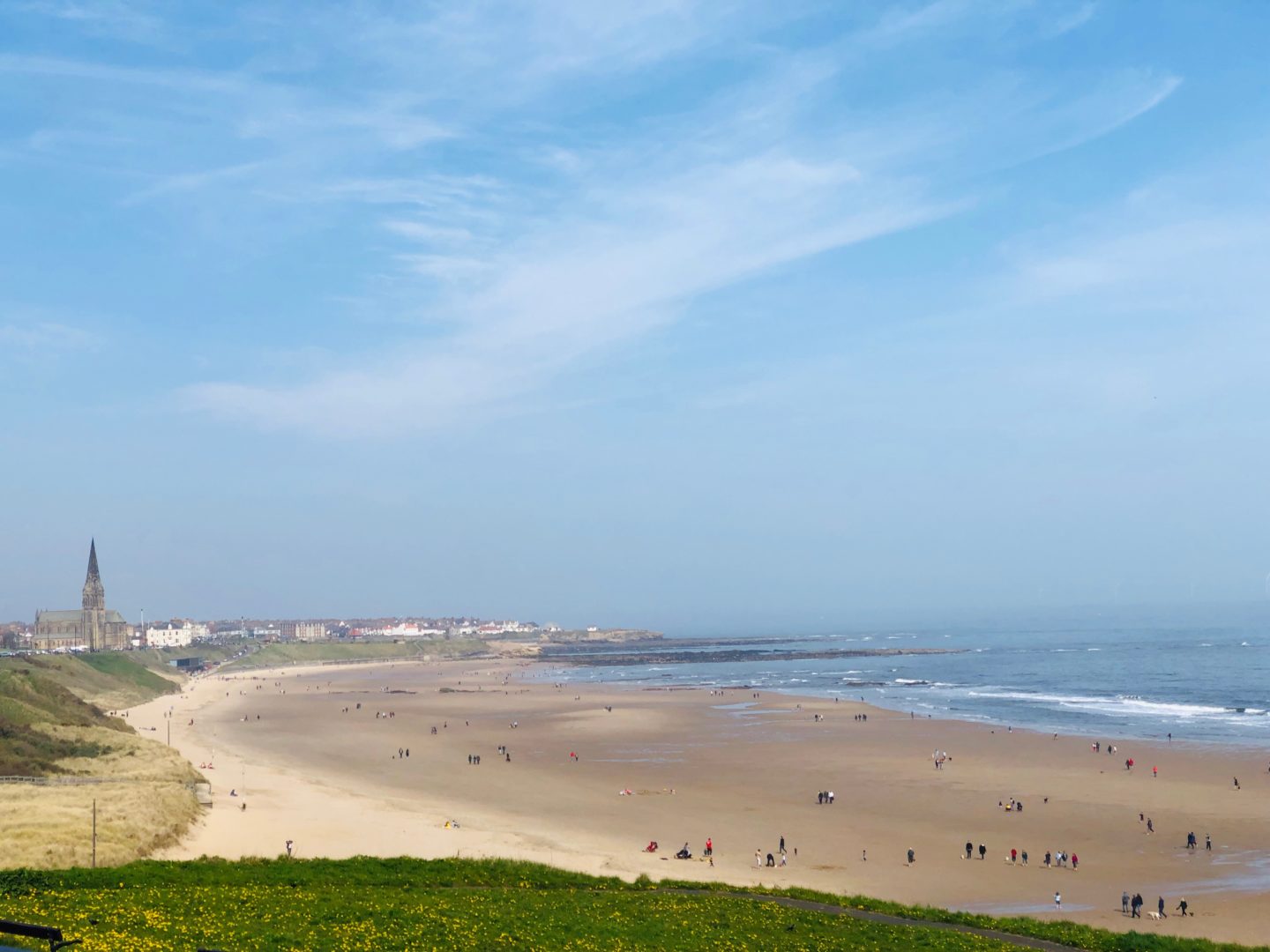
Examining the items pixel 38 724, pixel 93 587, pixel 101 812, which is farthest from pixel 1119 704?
pixel 93 587

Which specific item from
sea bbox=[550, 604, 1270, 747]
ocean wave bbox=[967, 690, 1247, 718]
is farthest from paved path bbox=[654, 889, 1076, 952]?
ocean wave bbox=[967, 690, 1247, 718]

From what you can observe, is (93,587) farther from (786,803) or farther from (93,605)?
(786,803)

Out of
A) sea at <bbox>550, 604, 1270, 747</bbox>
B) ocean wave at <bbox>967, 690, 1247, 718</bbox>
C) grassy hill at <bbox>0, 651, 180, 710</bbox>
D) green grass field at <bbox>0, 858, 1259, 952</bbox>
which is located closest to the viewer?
green grass field at <bbox>0, 858, 1259, 952</bbox>

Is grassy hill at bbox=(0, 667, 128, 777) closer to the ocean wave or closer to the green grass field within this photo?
the green grass field

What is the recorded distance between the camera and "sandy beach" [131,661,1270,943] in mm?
34281

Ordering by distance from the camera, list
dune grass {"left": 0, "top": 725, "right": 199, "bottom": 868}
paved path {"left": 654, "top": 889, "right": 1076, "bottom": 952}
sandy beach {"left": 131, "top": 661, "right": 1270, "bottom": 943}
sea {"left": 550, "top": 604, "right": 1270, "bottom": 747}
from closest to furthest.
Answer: paved path {"left": 654, "top": 889, "right": 1076, "bottom": 952}
dune grass {"left": 0, "top": 725, "right": 199, "bottom": 868}
sandy beach {"left": 131, "top": 661, "right": 1270, "bottom": 943}
sea {"left": 550, "top": 604, "right": 1270, "bottom": 747}

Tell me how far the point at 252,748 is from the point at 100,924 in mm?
55316

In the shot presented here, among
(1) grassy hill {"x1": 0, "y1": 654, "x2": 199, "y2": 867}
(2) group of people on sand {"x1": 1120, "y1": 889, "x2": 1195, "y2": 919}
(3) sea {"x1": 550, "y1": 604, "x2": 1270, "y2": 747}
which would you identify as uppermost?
(1) grassy hill {"x1": 0, "y1": 654, "x2": 199, "y2": 867}

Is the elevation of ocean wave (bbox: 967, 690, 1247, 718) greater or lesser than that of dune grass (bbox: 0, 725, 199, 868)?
lesser

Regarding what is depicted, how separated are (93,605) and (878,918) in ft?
631

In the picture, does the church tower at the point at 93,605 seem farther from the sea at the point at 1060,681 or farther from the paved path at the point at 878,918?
the paved path at the point at 878,918

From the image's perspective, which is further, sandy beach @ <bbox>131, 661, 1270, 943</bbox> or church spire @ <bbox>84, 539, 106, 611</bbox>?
church spire @ <bbox>84, 539, 106, 611</bbox>

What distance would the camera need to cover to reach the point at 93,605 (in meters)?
187

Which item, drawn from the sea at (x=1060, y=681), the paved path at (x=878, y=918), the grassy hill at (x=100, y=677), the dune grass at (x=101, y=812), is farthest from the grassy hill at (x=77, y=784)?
the sea at (x=1060, y=681)
